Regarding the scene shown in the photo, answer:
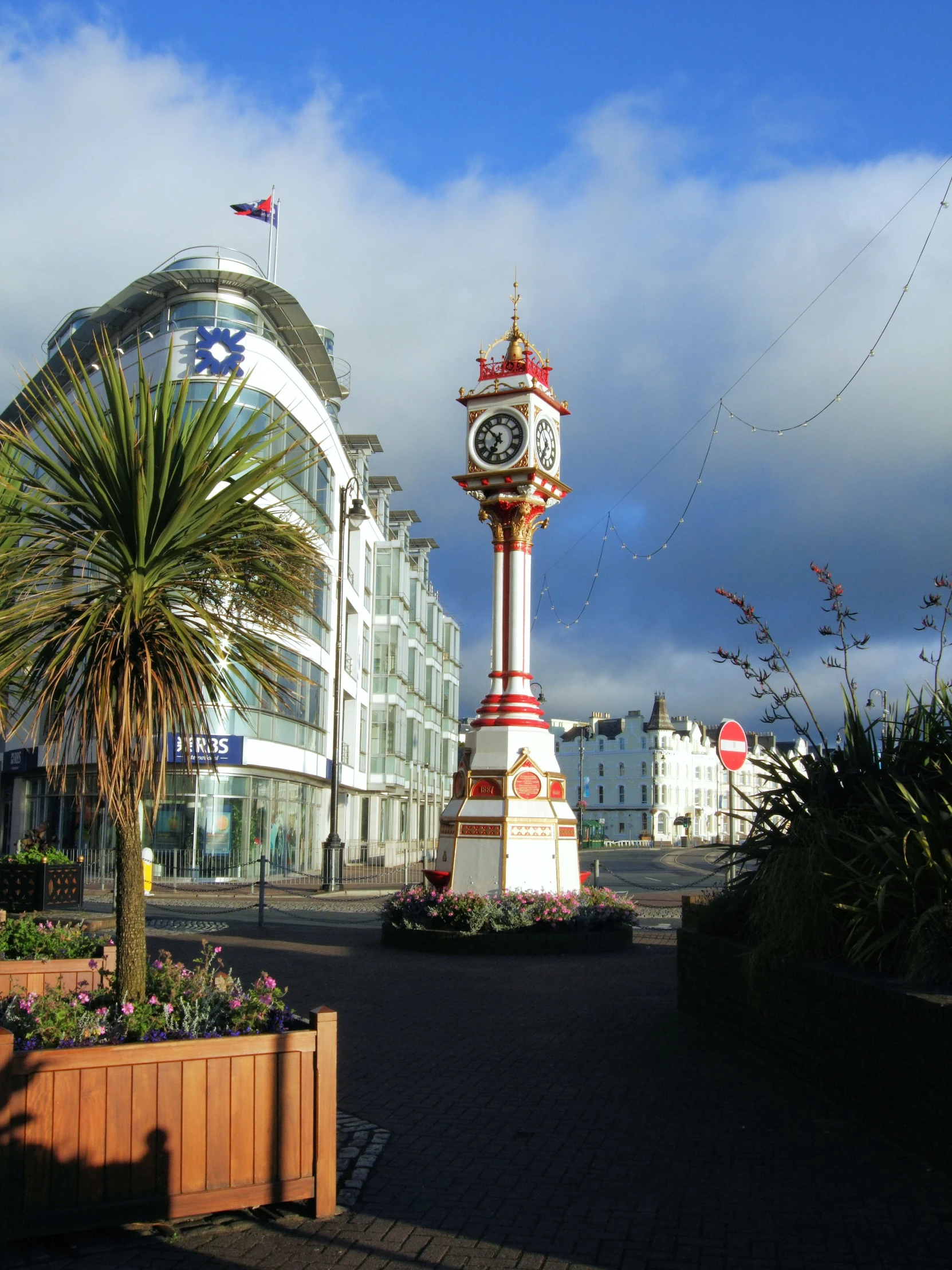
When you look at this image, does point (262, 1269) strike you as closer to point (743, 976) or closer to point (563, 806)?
point (743, 976)

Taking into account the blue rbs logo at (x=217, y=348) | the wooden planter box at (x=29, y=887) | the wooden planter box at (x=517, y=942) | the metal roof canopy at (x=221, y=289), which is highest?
the metal roof canopy at (x=221, y=289)

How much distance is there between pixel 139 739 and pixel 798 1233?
3.97 m

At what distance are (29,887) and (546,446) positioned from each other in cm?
1134

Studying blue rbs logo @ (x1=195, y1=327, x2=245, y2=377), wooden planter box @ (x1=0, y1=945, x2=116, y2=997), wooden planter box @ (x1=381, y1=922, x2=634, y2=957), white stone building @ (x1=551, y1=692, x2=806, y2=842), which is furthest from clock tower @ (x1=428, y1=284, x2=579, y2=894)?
white stone building @ (x1=551, y1=692, x2=806, y2=842)

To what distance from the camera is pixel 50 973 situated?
26.0ft

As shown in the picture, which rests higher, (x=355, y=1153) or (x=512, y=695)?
(x=512, y=695)

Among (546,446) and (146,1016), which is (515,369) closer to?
(546,446)

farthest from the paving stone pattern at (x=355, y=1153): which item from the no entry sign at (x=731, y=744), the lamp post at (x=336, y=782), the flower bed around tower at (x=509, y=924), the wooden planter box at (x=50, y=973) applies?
the lamp post at (x=336, y=782)

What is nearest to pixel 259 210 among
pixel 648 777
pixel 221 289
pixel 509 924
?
pixel 221 289

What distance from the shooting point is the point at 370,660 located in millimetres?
52375

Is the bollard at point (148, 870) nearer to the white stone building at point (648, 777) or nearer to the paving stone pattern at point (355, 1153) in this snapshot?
the paving stone pattern at point (355, 1153)

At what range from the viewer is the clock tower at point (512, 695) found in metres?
18.5

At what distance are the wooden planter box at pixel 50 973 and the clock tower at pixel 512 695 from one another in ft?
33.7

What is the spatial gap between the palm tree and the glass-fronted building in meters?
16.8
